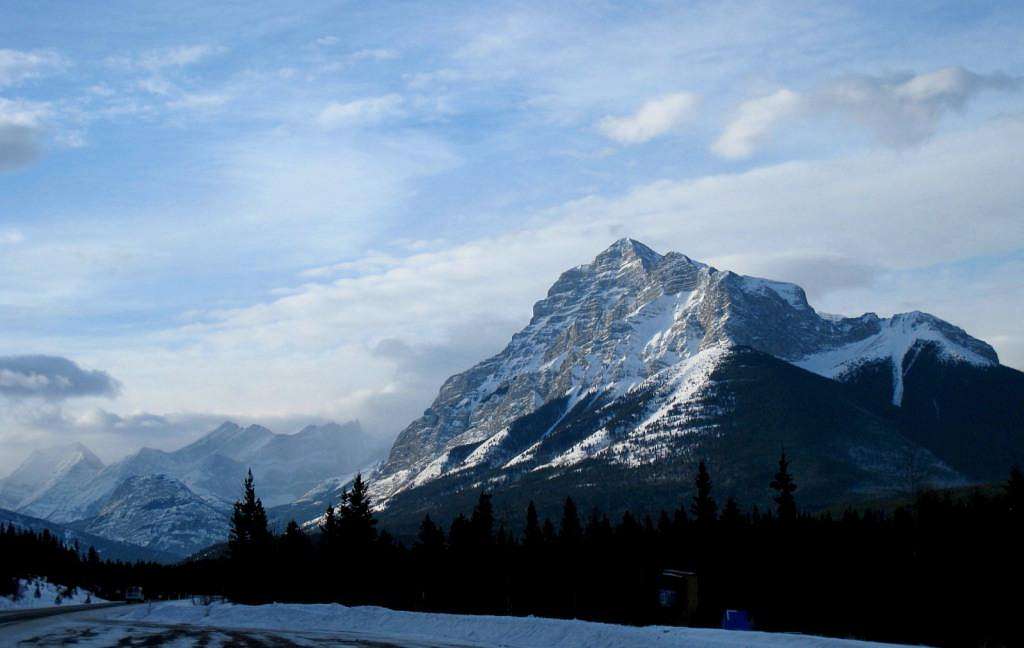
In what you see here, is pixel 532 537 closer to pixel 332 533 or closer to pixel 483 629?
pixel 332 533

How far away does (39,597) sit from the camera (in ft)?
Answer: 549

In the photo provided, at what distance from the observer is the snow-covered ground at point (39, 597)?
149250mm

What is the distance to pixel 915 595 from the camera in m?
94.6

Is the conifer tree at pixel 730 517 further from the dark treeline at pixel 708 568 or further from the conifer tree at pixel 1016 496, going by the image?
the conifer tree at pixel 1016 496

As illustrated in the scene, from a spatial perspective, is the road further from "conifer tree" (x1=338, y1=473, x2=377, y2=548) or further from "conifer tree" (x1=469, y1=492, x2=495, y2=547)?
"conifer tree" (x1=469, y1=492, x2=495, y2=547)

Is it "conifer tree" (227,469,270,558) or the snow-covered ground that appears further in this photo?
the snow-covered ground

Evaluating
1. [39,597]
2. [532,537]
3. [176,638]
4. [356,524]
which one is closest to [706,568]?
[532,537]

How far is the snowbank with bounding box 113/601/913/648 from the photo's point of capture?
152 ft

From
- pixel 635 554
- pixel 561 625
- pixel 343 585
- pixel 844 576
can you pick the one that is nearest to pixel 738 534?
pixel 635 554

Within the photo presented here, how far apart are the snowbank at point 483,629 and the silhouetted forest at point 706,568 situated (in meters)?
25.5

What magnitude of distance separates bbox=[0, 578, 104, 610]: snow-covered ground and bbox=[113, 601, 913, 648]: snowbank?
68.3m

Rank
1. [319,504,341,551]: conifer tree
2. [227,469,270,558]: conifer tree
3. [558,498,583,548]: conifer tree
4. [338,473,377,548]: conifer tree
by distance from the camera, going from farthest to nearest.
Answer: [227,469,270,558]: conifer tree
[558,498,583,548]: conifer tree
[319,504,341,551]: conifer tree
[338,473,377,548]: conifer tree

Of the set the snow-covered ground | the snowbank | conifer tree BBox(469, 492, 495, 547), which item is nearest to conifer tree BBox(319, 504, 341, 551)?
conifer tree BBox(469, 492, 495, 547)

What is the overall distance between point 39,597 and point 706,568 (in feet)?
357
